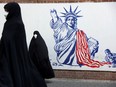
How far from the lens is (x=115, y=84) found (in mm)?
8672

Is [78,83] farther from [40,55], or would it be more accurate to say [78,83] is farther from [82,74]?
[40,55]

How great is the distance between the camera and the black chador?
8289mm

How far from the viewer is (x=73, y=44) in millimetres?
9055

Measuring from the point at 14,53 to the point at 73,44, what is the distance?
8.16 feet

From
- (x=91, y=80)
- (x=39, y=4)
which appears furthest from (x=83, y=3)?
(x=91, y=80)

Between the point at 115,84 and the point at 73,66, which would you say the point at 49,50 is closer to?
the point at 73,66

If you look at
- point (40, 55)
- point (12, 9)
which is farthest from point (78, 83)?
point (12, 9)

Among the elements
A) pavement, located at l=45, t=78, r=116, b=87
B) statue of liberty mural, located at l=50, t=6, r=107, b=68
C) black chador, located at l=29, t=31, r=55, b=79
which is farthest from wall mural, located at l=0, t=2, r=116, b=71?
black chador, located at l=29, t=31, r=55, b=79

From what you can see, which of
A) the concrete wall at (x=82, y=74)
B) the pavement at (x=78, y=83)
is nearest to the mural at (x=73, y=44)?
the concrete wall at (x=82, y=74)

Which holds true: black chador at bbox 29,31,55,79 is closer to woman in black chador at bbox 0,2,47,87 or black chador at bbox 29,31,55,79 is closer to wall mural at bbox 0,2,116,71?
wall mural at bbox 0,2,116,71

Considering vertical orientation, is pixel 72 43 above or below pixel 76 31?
below

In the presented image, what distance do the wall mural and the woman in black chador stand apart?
2.14 metres

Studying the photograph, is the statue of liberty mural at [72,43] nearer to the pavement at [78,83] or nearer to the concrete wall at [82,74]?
the concrete wall at [82,74]

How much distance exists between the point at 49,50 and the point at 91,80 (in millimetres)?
1192
